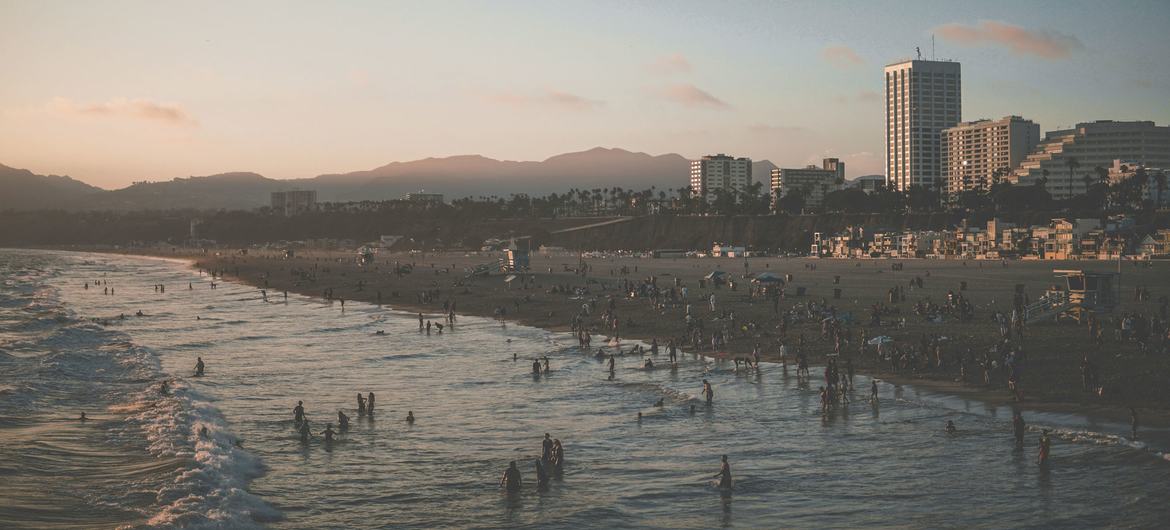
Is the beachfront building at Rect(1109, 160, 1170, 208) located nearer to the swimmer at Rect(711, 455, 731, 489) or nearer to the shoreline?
the shoreline

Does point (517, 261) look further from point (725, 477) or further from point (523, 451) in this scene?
point (725, 477)

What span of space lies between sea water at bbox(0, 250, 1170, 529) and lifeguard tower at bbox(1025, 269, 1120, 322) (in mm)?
11786

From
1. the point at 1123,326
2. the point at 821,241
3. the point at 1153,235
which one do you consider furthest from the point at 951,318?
the point at 821,241

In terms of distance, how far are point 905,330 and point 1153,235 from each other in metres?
65.6

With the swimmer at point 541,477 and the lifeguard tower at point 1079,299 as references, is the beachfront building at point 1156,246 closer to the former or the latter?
the lifeguard tower at point 1079,299

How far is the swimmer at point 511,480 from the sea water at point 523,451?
11.6 inches

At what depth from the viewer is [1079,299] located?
34.8 m

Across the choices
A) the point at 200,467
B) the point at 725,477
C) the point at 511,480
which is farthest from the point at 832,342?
the point at 200,467

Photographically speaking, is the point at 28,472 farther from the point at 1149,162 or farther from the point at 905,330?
the point at 1149,162

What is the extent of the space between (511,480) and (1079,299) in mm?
26890

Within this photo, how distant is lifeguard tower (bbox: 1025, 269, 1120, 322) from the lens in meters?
34.7

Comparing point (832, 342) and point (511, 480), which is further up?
point (832, 342)

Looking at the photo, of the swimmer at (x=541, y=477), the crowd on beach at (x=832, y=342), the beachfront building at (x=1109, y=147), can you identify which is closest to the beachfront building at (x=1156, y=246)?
the crowd on beach at (x=832, y=342)

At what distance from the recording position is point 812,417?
953 inches
